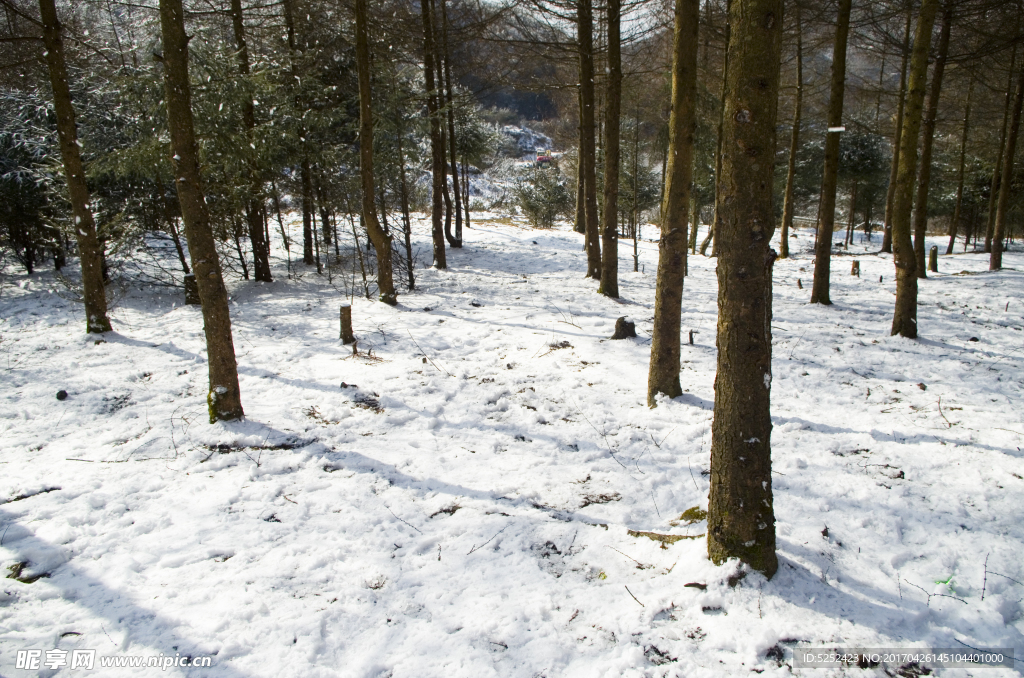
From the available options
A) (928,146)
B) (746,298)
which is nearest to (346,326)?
(746,298)

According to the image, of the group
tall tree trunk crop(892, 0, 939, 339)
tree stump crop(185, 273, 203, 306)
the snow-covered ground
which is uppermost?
tall tree trunk crop(892, 0, 939, 339)

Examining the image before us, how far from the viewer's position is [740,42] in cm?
251

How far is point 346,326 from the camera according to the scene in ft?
24.8

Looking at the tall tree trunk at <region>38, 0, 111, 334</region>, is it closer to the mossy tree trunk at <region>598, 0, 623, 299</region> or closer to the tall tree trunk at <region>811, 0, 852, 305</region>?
the mossy tree trunk at <region>598, 0, 623, 299</region>

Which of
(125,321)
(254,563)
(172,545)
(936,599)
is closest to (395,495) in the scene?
(254,563)

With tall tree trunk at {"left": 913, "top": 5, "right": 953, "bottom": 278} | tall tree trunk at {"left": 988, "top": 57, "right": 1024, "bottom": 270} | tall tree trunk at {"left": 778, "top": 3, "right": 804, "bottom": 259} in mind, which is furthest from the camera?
tall tree trunk at {"left": 778, "top": 3, "right": 804, "bottom": 259}

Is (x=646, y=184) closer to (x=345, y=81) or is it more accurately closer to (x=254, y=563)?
(x=345, y=81)

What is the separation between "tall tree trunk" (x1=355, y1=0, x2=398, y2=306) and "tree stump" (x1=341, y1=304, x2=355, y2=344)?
2377 millimetres

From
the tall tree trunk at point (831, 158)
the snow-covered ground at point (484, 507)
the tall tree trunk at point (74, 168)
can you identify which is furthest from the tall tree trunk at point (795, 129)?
the tall tree trunk at point (74, 168)

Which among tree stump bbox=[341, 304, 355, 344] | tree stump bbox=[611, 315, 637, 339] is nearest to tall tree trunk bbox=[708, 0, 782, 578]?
tree stump bbox=[611, 315, 637, 339]

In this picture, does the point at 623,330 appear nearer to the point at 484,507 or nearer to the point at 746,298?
the point at 484,507

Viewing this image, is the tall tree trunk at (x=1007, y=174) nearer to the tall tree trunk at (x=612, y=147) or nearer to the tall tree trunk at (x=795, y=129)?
the tall tree trunk at (x=795, y=129)

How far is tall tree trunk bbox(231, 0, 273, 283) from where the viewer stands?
10.7 metres

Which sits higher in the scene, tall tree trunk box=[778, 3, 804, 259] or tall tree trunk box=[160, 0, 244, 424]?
tall tree trunk box=[778, 3, 804, 259]
